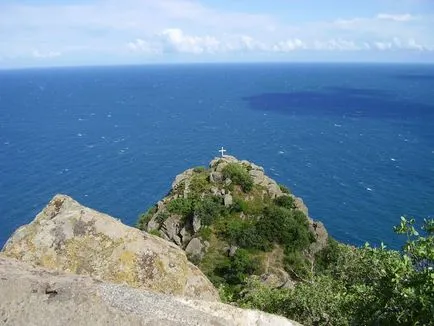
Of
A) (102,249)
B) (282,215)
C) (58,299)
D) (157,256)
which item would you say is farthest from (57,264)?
(282,215)

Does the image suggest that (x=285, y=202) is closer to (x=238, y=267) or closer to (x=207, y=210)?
(x=207, y=210)

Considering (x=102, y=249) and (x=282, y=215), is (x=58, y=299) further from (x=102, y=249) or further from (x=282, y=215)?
(x=282, y=215)

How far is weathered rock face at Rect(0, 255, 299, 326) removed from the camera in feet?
28.9

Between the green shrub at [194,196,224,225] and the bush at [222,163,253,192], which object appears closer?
the green shrub at [194,196,224,225]

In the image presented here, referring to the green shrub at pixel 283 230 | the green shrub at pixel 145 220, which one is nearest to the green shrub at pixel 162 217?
the green shrub at pixel 145 220

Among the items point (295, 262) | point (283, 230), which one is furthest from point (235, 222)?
point (295, 262)

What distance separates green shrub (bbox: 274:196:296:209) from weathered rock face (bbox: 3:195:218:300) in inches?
2316

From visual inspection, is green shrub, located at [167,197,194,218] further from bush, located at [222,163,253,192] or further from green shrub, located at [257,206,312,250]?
green shrub, located at [257,206,312,250]

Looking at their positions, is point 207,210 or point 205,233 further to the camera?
point 207,210

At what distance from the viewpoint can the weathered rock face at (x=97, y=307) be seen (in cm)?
882

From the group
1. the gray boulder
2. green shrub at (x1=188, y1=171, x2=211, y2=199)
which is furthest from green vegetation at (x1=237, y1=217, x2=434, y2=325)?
green shrub at (x1=188, y1=171, x2=211, y2=199)

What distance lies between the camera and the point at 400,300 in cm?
1416

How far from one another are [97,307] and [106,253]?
4.63 m

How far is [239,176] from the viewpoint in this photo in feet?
243
